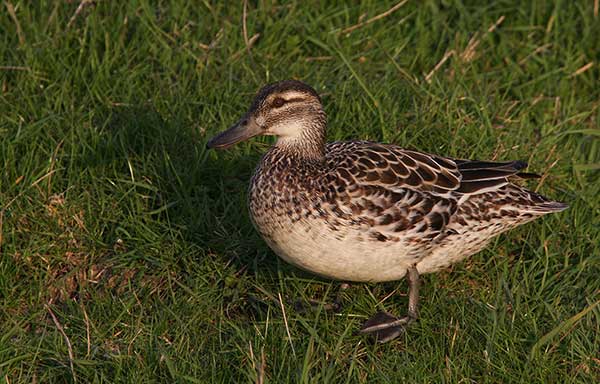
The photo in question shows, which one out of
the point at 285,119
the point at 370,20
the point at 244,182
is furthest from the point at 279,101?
the point at 370,20

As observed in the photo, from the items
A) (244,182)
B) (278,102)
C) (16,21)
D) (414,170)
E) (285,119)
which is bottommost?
(244,182)

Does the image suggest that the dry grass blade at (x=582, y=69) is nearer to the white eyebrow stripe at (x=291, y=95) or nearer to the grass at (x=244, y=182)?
the grass at (x=244, y=182)

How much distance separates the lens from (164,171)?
6.26 m

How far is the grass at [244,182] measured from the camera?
502cm

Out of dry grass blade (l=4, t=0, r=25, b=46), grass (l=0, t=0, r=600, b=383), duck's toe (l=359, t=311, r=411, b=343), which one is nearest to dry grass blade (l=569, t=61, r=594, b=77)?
grass (l=0, t=0, r=600, b=383)

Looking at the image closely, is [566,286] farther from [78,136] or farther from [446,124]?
[78,136]

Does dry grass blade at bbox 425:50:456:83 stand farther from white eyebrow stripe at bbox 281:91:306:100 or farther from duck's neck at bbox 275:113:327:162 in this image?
white eyebrow stripe at bbox 281:91:306:100

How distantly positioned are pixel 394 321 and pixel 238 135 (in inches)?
52.0

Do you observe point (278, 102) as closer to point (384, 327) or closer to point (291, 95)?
point (291, 95)

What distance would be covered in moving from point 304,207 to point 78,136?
1818 mm

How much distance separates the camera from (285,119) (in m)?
5.54

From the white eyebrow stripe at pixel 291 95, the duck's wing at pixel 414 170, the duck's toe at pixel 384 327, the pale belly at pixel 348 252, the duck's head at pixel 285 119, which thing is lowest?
the duck's toe at pixel 384 327

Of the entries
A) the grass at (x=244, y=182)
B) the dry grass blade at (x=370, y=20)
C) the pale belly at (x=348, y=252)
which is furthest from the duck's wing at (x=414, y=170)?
the dry grass blade at (x=370, y=20)

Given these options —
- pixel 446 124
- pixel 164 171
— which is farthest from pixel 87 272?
pixel 446 124
